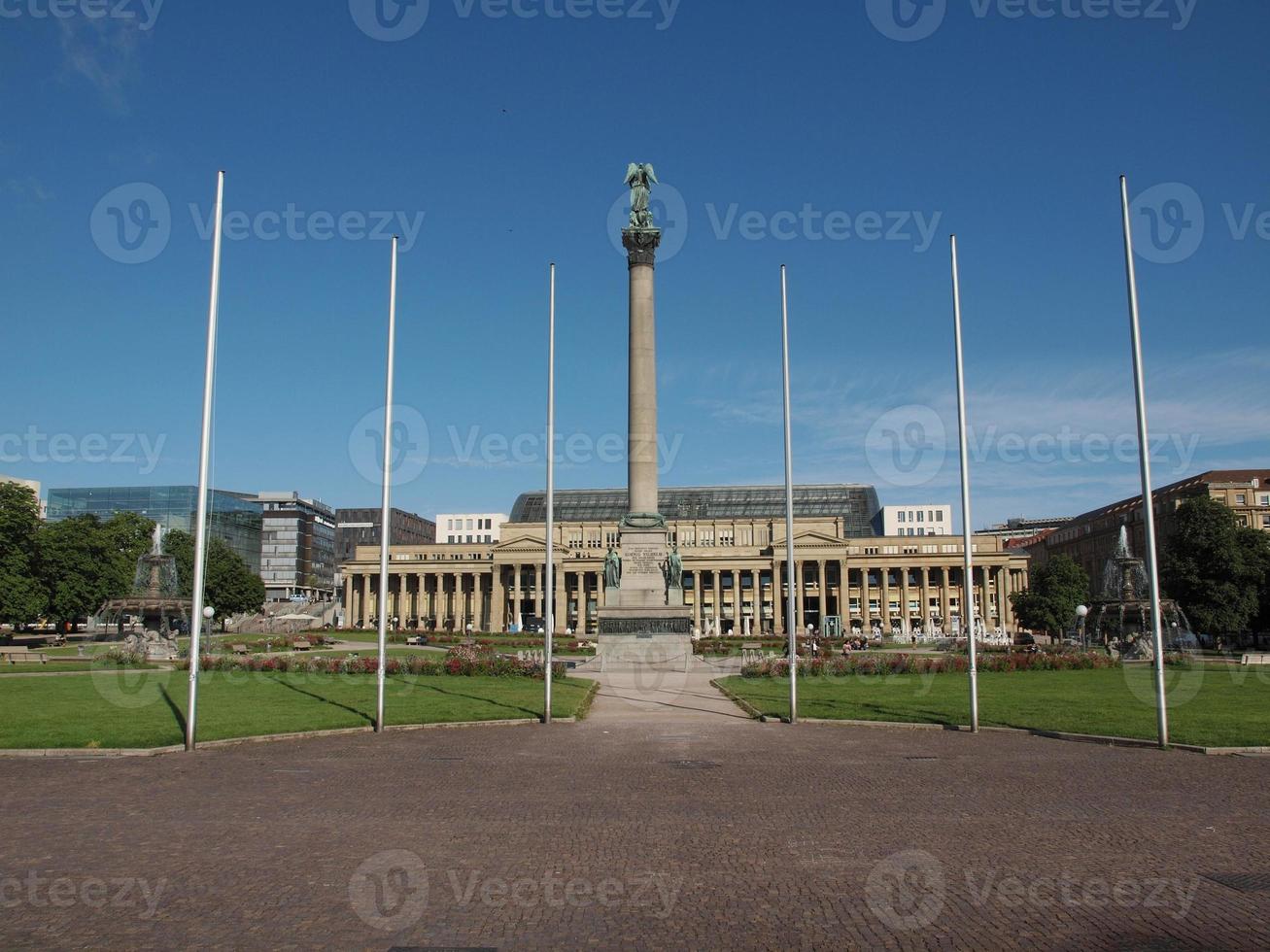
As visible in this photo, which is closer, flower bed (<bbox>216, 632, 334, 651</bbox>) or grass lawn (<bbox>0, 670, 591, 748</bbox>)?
grass lawn (<bbox>0, 670, 591, 748</bbox>)

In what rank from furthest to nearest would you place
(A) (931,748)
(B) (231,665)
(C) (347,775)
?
(B) (231,665), (A) (931,748), (C) (347,775)

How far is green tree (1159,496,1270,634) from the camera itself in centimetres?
7806

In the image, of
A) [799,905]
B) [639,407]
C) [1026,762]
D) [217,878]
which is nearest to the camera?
[799,905]

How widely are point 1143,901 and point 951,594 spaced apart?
6423 inches

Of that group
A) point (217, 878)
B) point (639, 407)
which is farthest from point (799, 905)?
point (639, 407)

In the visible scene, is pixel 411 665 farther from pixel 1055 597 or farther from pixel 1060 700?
pixel 1055 597

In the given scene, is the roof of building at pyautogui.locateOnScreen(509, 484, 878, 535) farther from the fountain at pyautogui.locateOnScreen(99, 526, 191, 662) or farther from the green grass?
the green grass

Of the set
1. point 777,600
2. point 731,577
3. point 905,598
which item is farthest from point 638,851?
point 731,577

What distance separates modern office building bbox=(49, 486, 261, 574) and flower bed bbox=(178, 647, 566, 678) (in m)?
134

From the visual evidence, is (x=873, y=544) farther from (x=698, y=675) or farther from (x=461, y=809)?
(x=461, y=809)

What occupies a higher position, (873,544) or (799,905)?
(873,544)

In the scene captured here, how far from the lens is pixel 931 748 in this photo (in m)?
23.5

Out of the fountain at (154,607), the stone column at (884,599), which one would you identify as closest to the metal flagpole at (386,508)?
the fountain at (154,607)

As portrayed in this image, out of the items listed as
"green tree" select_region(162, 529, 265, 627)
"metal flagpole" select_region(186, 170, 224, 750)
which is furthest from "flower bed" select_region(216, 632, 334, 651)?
"metal flagpole" select_region(186, 170, 224, 750)
